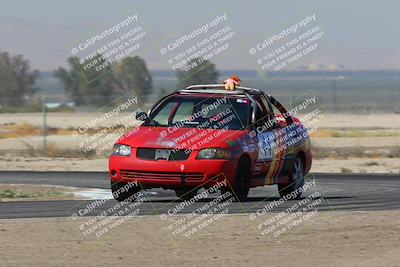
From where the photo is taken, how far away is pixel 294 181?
1764cm

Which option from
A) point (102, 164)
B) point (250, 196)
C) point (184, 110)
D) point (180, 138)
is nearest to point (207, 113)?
point (184, 110)

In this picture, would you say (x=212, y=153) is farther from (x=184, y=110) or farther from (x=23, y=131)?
(x=23, y=131)

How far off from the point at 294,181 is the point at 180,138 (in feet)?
9.16

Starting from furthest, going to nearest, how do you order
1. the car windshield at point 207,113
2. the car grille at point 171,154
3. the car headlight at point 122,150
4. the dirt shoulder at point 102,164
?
1. the dirt shoulder at point 102,164
2. the car windshield at point 207,113
3. the car headlight at point 122,150
4. the car grille at point 171,154

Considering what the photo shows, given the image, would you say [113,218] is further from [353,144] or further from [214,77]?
[214,77]

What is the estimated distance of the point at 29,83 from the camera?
87875mm

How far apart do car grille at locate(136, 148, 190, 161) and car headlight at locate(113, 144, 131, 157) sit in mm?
167

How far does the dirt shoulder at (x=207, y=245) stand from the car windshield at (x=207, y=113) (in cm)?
299

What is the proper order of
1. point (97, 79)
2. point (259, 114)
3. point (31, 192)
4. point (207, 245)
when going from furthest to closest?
point (97, 79) < point (31, 192) < point (259, 114) < point (207, 245)

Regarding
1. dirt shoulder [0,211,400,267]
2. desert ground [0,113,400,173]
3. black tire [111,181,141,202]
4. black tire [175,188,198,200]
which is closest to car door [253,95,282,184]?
black tire [175,188,198,200]

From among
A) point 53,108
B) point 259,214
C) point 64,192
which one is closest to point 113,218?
point 259,214

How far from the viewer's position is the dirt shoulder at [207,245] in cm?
1052

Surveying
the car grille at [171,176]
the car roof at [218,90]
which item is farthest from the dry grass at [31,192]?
the car roof at [218,90]

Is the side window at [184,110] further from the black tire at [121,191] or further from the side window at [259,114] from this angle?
the black tire at [121,191]
